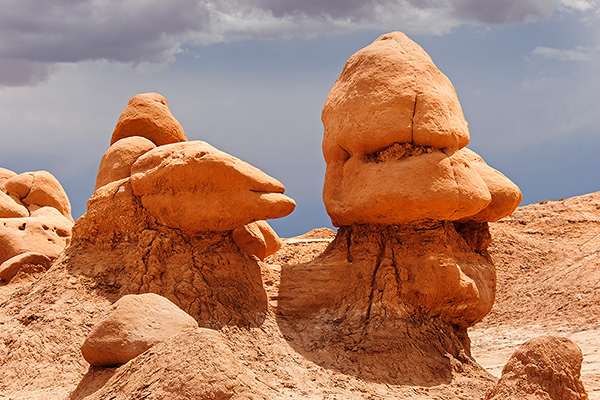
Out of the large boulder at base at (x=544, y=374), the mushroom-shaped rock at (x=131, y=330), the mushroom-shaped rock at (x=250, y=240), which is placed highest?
the mushroom-shaped rock at (x=250, y=240)

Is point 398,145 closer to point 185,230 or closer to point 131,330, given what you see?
point 185,230

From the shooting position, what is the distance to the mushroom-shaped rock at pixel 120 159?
973cm

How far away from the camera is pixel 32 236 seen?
465 inches

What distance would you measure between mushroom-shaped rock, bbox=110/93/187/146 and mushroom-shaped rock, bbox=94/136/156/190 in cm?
65

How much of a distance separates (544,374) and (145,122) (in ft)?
23.7

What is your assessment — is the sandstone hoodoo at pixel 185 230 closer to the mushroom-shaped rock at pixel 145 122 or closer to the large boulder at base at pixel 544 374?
the mushroom-shaped rock at pixel 145 122

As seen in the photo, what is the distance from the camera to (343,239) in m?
9.23

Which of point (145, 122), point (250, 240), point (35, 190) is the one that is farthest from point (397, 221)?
point (35, 190)

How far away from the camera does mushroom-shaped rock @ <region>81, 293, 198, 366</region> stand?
20.7ft

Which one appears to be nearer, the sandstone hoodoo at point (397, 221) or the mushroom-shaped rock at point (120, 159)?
the sandstone hoodoo at point (397, 221)

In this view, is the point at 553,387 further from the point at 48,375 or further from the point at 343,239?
the point at 48,375

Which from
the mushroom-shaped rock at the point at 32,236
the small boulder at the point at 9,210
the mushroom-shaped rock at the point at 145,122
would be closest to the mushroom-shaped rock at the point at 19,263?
the mushroom-shaped rock at the point at 32,236

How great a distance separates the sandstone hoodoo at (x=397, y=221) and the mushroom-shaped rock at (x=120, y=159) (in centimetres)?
284

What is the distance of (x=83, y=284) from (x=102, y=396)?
113 inches
